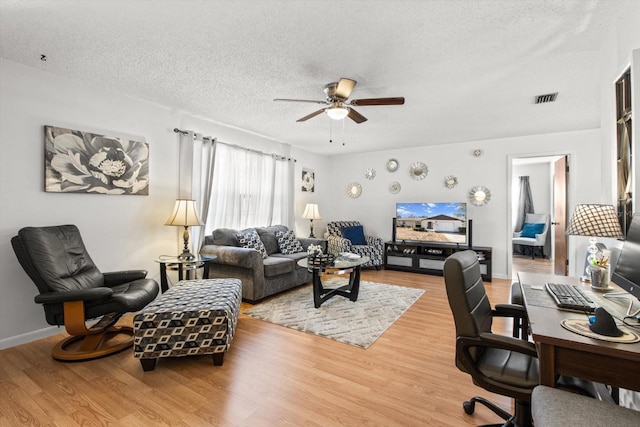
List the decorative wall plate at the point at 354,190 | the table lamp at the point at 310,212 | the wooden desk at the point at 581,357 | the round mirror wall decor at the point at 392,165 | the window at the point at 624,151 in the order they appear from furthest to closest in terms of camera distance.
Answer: the decorative wall plate at the point at 354,190 < the round mirror wall decor at the point at 392,165 < the table lamp at the point at 310,212 < the window at the point at 624,151 < the wooden desk at the point at 581,357

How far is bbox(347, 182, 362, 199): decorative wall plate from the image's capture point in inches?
266

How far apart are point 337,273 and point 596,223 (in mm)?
2322

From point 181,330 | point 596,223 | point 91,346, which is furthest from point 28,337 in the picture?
point 596,223

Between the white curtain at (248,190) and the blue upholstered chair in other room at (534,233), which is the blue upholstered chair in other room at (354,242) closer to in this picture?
the white curtain at (248,190)

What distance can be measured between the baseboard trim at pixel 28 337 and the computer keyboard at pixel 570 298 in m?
4.00

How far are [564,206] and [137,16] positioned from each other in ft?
19.9

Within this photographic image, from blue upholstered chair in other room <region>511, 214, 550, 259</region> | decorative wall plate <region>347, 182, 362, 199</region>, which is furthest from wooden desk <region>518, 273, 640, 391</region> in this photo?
blue upholstered chair in other room <region>511, 214, 550, 259</region>

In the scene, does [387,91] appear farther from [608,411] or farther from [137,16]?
[608,411]

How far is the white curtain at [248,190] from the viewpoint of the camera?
444cm

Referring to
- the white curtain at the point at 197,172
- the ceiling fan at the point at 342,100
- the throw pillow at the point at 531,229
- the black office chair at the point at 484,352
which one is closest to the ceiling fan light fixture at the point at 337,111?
the ceiling fan at the point at 342,100

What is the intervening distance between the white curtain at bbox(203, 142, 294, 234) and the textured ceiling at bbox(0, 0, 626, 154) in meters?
0.96

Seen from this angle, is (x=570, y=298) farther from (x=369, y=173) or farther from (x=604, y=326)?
(x=369, y=173)

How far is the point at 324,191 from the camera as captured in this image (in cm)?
698

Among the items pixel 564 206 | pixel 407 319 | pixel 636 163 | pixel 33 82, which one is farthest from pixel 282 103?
pixel 564 206
